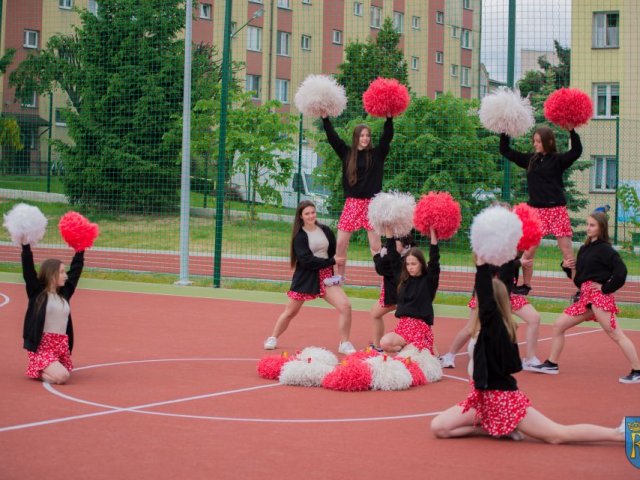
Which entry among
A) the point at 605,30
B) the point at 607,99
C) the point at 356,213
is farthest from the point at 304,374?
the point at 607,99

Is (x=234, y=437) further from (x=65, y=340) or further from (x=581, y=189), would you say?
(x=581, y=189)

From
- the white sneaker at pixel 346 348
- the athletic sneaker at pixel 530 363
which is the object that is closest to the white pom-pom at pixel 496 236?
the athletic sneaker at pixel 530 363

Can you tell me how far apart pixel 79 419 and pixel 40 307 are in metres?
1.56

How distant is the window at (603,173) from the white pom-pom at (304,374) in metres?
10.9

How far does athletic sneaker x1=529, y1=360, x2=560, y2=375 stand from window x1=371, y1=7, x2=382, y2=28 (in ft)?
44.3

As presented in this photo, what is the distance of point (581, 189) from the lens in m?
18.5

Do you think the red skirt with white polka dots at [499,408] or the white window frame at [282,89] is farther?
the white window frame at [282,89]

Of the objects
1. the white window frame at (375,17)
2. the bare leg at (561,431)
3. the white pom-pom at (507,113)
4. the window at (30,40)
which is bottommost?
the bare leg at (561,431)

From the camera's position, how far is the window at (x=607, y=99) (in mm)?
15664

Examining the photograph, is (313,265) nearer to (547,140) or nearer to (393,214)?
(393,214)

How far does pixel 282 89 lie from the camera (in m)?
25.0

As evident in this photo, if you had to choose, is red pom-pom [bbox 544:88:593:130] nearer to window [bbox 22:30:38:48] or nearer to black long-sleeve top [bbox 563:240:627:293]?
black long-sleeve top [bbox 563:240:627:293]

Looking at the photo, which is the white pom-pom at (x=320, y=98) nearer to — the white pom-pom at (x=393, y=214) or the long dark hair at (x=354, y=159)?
the long dark hair at (x=354, y=159)

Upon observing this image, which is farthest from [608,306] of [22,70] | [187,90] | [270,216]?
[22,70]
